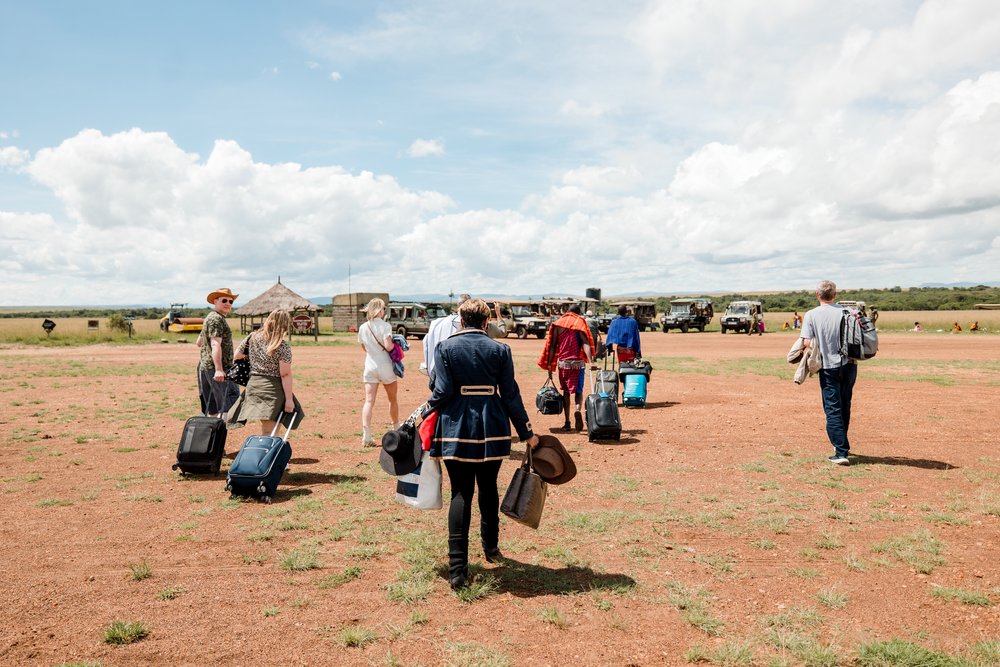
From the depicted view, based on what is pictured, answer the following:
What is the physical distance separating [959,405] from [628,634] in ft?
36.6

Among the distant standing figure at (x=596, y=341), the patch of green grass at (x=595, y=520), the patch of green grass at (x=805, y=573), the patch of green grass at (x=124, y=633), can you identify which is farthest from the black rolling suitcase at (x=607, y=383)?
the patch of green grass at (x=124, y=633)

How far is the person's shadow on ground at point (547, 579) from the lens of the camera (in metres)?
4.34

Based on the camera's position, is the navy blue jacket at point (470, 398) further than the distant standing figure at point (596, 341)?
No

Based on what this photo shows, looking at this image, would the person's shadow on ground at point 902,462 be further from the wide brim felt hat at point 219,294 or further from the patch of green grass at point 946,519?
the wide brim felt hat at point 219,294

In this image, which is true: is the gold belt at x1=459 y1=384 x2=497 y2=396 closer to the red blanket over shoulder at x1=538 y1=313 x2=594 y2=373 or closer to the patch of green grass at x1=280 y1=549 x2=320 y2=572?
the patch of green grass at x1=280 y1=549 x2=320 y2=572

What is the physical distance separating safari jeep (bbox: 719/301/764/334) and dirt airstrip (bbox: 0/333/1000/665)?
109ft

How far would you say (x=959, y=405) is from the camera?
1194 centimetres

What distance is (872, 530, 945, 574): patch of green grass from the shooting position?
15.4 feet

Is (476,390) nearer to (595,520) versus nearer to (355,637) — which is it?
(355,637)

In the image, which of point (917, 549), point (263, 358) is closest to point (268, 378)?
point (263, 358)

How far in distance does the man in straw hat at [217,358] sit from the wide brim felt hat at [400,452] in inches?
143

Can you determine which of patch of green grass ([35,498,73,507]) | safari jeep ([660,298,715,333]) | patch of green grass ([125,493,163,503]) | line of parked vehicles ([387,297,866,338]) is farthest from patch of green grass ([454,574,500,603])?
safari jeep ([660,298,715,333])

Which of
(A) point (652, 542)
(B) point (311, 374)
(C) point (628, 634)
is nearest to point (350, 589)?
(C) point (628, 634)

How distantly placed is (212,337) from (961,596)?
23.4 feet
